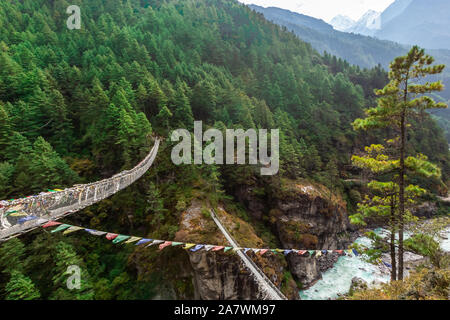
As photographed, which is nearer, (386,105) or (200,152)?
(386,105)

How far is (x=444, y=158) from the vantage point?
150ft

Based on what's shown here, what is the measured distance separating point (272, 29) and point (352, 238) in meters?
70.5

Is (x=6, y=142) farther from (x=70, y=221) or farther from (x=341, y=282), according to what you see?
(x=341, y=282)

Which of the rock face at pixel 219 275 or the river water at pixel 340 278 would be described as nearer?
the rock face at pixel 219 275

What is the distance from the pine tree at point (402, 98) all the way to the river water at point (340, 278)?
17927mm

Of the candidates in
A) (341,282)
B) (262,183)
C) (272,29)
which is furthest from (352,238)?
(272,29)

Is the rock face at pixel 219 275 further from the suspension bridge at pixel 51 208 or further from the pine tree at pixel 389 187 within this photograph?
the pine tree at pixel 389 187

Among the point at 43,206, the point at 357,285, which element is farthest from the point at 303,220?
the point at 43,206

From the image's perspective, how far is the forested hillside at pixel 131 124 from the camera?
16.5 meters

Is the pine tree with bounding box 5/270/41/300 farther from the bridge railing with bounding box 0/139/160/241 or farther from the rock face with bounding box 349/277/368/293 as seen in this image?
the rock face with bounding box 349/277/368/293

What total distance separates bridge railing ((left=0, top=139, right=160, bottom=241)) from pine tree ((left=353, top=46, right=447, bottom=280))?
44.3 feet

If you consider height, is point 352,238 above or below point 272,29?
below

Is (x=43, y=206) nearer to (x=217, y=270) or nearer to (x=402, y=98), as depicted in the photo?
(x=217, y=270)

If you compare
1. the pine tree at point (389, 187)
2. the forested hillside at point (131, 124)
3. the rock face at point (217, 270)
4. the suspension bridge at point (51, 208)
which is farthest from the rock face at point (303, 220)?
the pine tree at point (389, 187)
